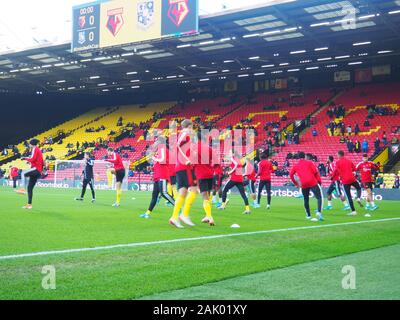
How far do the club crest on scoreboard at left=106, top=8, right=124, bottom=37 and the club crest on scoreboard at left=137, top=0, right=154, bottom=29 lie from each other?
50.4 inches

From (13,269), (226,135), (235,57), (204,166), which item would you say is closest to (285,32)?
(235,57)

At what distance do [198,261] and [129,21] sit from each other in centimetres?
2490

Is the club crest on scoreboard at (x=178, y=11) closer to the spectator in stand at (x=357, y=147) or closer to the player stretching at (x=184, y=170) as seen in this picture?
the spectator in stand at (x=357, y=147)

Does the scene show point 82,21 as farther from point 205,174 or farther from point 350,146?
point 205,174

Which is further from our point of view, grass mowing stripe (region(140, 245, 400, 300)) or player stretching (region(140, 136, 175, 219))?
player stretching (region(140, 136, 175, 219))

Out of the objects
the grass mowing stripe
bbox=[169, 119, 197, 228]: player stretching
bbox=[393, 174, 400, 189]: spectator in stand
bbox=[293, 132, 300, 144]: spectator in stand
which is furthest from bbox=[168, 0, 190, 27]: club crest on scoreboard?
the grass mowing stripe

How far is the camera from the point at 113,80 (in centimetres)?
4884

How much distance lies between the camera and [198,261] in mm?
6449

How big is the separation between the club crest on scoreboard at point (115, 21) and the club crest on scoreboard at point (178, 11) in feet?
11.8

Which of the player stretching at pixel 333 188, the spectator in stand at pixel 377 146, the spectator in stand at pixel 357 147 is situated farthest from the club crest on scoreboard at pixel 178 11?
the spectator in stand at pixel 377 146

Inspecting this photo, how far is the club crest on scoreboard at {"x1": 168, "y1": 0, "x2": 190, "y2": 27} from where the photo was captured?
88.0ft

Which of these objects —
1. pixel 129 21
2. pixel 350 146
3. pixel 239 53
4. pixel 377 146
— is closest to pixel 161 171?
pixel 129 21

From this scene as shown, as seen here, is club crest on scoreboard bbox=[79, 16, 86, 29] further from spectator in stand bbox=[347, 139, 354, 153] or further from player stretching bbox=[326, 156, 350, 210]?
spectator in stand bbox=[347, 139, 354, 153]
